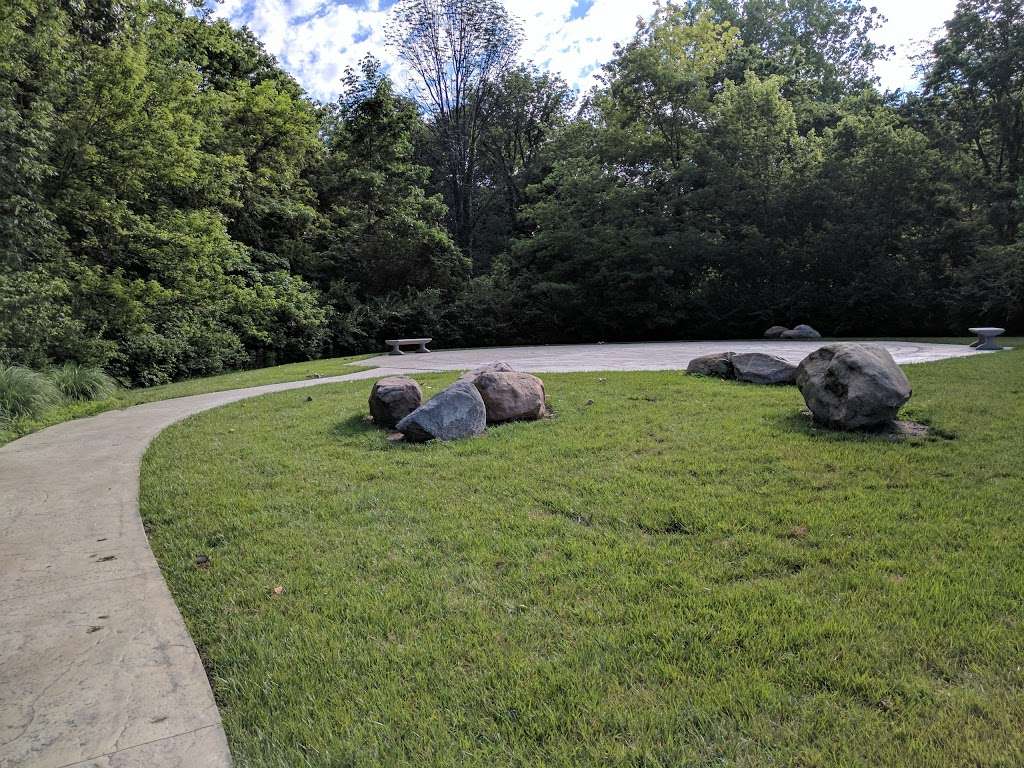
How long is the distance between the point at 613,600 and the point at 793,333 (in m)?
17.6

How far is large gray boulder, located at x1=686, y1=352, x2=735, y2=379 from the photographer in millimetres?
8430

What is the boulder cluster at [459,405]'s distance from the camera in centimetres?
542

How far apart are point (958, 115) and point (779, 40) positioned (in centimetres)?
1563

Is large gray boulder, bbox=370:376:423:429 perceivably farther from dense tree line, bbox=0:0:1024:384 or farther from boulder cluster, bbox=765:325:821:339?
boulder cluster, bbox=765:325:821:339

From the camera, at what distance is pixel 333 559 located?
296cm

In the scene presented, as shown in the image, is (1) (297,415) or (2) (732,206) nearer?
(1) (297,415)

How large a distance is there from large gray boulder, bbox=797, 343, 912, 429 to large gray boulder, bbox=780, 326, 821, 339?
13357 millimetres

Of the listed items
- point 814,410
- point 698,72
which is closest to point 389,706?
point 814,410

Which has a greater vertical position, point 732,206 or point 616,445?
point 732,206

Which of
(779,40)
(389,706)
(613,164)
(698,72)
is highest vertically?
(779,40)

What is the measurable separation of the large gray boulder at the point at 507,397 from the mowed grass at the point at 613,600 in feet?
3.53

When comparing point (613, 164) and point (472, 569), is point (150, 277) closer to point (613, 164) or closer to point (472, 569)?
point (472, 569)

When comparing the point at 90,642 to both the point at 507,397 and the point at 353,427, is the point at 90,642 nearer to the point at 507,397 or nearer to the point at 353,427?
the point at 353,427

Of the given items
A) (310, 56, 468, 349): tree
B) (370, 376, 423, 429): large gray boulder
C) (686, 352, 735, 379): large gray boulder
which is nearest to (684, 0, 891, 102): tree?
(310, 56, 468, 349): tree
